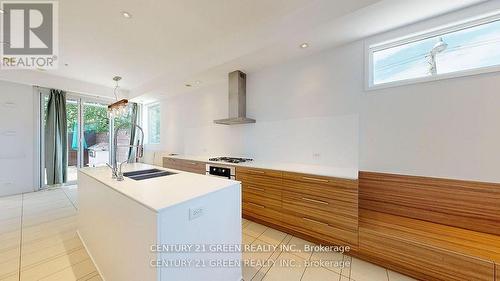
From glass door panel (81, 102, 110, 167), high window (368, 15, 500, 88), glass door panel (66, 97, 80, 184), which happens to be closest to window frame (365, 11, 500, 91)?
high window (368, 15, 500, 88)

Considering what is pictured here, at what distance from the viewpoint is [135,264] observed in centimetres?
114

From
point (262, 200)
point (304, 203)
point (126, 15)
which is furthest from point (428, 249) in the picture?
point (126, 15)

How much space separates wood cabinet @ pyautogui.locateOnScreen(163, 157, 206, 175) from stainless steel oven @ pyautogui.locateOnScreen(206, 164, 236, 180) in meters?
0.16

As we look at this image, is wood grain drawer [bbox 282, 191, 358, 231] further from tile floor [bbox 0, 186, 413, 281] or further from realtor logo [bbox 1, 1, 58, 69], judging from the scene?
realtor logo [bbox 1, 1, 58, 69]

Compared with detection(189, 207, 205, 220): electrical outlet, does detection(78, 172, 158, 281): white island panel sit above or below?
below

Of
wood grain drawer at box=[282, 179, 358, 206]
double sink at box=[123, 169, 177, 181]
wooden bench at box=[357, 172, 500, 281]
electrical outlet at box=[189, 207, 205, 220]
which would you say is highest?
double sink at box=[123, 169, 177, 181]

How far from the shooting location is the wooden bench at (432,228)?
1.40 m

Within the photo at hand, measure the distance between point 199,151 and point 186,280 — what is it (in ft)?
11.1

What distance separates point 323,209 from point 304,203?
0.71ft

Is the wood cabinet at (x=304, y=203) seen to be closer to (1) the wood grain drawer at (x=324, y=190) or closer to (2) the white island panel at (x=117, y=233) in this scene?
(1) the wood grain drawer at (x=324, y=190)

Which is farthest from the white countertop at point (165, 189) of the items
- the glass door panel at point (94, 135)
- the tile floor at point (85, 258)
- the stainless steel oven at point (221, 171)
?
the glass door panel at point (94, 135)

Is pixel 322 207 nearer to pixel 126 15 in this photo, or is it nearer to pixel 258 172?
pixel 258 172

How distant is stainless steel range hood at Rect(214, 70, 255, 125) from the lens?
10.6 feet

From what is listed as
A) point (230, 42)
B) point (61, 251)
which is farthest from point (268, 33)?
point (61, 251)
